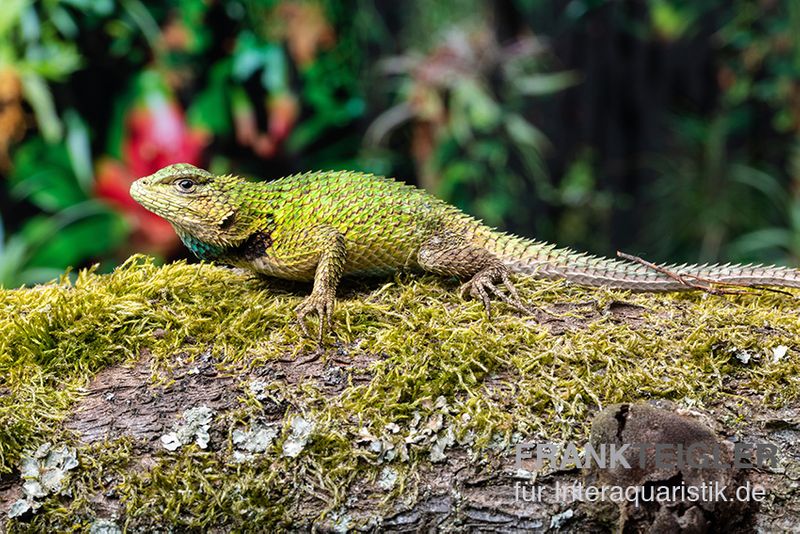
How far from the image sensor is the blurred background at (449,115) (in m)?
5.20

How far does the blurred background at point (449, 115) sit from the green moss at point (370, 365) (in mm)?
2341

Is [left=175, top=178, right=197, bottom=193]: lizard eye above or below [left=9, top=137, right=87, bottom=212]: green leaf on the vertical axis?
above

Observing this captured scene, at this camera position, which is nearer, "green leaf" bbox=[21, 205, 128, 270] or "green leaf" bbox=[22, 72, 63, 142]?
"green leaf" bbox=[22, 72, 63, 142]

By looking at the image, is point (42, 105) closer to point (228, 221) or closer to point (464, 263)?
point (228, 221)

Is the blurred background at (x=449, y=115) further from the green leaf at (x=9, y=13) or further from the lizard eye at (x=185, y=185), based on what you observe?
the lizard eye at (x=185, y=185)

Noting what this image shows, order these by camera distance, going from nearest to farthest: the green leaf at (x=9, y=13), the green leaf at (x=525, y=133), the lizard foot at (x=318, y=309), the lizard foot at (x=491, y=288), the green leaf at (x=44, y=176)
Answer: the lizard foot at (x=318, y=309)
the lizard foot at (x=491, y=288)
the green leaf at (x=9, y=13)
the green leaf at (x=44, y=176)
the green leaf at (x=525, y=133)

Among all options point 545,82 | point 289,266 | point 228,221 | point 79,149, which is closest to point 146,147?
point 79,149

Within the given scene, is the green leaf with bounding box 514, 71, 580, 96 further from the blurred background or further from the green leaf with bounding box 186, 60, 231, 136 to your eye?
the green leaf with bounding box 186, 60, 231, 136

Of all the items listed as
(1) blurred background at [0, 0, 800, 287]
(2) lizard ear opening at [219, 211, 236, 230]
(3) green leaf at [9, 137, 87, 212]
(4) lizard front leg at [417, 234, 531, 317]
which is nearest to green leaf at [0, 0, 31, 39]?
(1) blurred background at [0, 0, 800, 287]

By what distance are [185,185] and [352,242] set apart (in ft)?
2.55

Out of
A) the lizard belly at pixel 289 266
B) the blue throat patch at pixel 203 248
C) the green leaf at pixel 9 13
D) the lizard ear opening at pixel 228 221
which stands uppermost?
the green leaf at pixel 9 13

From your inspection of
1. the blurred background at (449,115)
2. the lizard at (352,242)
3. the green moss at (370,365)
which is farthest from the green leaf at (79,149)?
the lizard at (352,242)

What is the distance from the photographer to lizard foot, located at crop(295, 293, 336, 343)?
2.83 m

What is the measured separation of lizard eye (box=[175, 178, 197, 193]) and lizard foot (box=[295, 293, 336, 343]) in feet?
2.43
